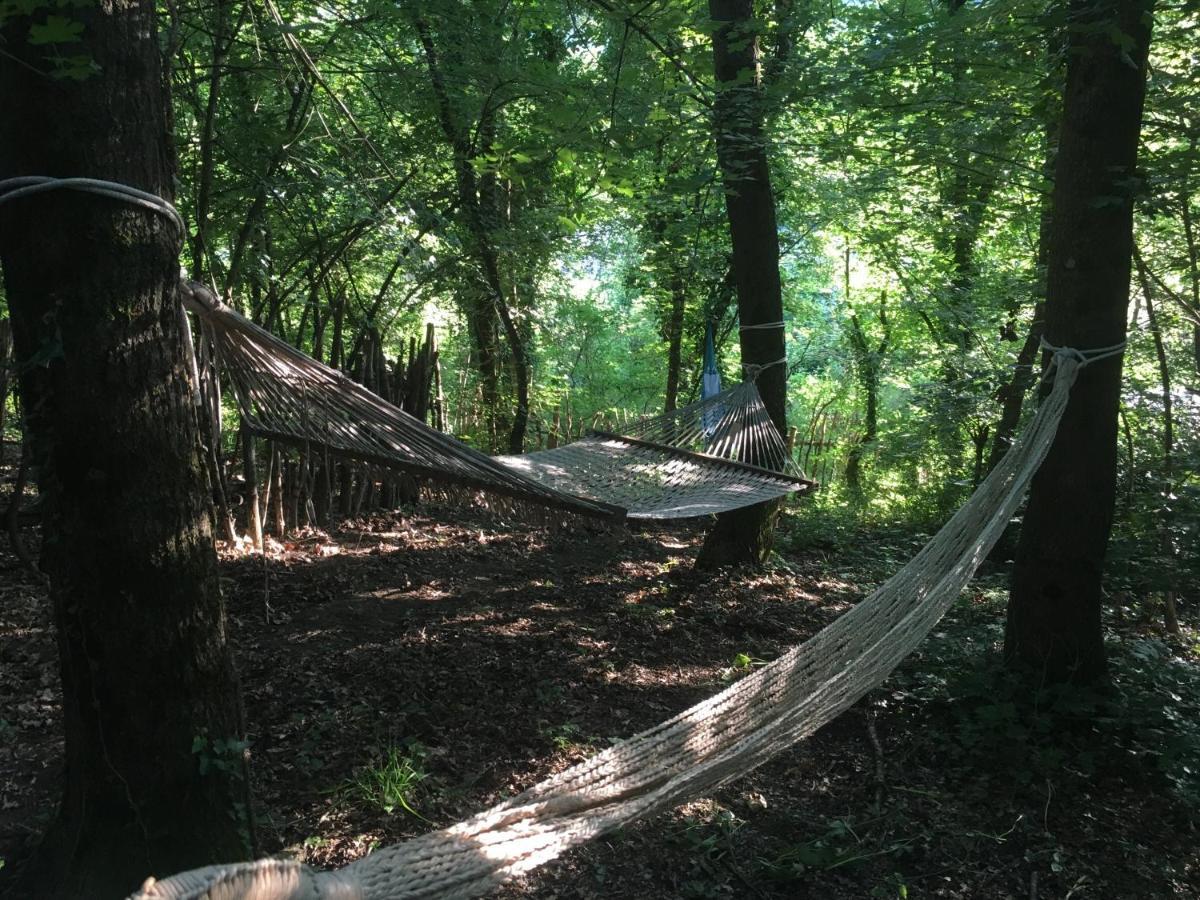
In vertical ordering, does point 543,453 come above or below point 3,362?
below

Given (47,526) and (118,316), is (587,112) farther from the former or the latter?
(47,526)

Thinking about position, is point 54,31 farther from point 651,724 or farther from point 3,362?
point 3,362

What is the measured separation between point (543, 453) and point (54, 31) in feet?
7.49

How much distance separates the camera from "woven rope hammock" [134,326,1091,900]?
692 mm

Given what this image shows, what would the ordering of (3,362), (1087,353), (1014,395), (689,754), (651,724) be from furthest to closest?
(1014,395)
(3,362)
(651,724)
(1087,353)
(689,754)

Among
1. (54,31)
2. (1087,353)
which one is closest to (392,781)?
(54,31)

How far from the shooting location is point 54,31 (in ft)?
3.40

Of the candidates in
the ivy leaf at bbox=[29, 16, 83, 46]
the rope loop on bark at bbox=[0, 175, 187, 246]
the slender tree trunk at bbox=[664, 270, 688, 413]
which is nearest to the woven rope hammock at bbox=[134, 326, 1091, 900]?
the rope loop on bark at bbox=[0, 175, 187, 246]

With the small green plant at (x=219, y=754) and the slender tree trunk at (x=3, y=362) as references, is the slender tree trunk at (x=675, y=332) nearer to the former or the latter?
the slender tree trunk at (x=3, y=362)

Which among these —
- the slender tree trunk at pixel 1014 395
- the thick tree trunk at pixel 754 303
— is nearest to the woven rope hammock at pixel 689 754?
the thick tree trunk at pixel 754 303

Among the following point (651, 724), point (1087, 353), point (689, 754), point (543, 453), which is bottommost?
point (651, 724)

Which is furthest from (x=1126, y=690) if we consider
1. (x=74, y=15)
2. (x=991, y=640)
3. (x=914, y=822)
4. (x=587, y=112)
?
(x=74, y=15)

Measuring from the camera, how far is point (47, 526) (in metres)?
1.15

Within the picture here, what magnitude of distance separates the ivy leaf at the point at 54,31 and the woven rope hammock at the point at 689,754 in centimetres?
102
